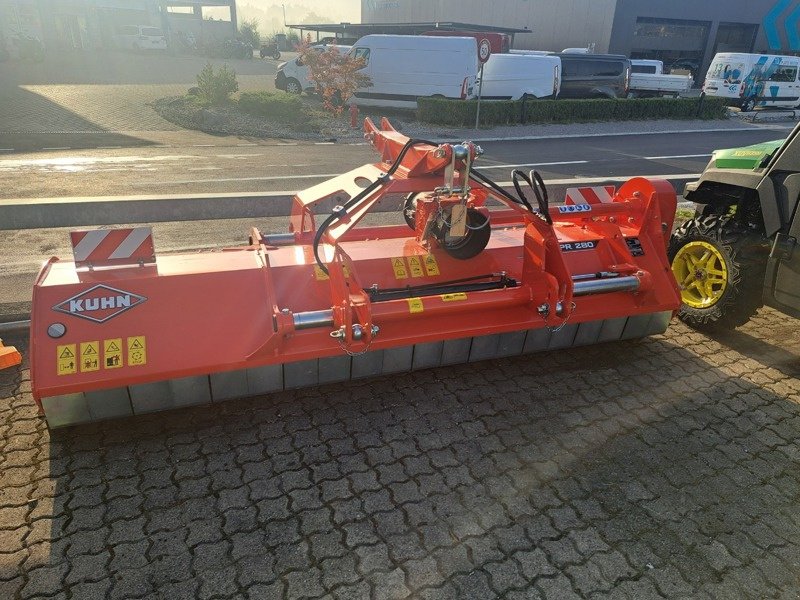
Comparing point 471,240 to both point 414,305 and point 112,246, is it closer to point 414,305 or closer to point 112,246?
point 414,305

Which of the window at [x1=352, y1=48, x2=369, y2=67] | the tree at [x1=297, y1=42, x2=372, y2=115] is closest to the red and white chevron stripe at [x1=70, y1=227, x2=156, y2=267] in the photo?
the tree at [x1=297, y1=42, x2=372, y2=115]

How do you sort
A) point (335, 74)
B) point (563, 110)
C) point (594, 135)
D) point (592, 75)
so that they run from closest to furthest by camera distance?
point (594, 135) → point (335, 74) → point (563, 110) → point (592, 75)

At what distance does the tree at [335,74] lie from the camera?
60.4 feet

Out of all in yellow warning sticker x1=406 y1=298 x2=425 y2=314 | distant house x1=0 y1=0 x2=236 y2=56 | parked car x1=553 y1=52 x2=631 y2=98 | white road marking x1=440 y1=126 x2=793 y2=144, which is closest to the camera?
yellow warning sticker x1=406 y1=298 x2=425 y2=314

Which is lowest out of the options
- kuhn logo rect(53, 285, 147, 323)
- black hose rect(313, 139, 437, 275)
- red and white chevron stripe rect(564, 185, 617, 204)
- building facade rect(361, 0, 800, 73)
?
kuhn logo rect(53, 285, 147, 323)

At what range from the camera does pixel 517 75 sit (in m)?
19.6

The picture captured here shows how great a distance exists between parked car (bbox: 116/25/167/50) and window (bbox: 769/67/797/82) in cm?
3711

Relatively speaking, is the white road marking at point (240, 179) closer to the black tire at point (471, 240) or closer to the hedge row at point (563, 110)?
the black tire at point (471, 240)

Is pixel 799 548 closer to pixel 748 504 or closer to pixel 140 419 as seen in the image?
pixel 748 504

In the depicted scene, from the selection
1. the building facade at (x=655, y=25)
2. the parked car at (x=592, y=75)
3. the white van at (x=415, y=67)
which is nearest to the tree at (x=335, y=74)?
the white van at (x=415, y=67)

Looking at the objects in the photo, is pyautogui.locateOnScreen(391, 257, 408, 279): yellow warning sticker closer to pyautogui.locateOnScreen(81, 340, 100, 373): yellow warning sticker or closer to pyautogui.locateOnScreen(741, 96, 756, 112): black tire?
pyautogui.locateOnScreen(81, 340, 100, 373): yellow warning sticker

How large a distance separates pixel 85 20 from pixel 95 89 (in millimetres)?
20176

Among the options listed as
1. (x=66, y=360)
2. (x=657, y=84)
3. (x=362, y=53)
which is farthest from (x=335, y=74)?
(x=66, y=360)

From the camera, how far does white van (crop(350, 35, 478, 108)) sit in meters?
18.1
